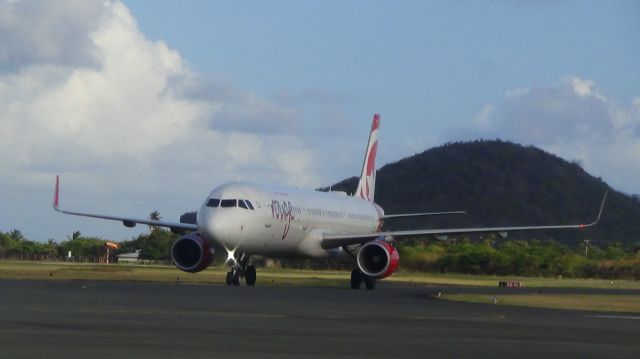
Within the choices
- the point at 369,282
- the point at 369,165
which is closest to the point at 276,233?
the point at 369,282

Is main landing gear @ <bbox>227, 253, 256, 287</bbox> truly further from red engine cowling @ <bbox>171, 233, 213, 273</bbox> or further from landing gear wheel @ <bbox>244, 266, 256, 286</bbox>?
red engine cowling @ <bbox>171, 233, 213, 273</bbox>

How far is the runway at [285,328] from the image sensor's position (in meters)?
17.2

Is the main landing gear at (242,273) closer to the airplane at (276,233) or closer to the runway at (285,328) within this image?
the airplane at (276,233)

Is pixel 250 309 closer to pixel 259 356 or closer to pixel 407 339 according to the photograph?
pixel 407 339

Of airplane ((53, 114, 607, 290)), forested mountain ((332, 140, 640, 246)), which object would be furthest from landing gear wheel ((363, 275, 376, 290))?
forested mountain ((332, 140, 640, 246))

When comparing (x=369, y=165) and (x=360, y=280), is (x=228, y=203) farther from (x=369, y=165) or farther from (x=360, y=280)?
(x=369, y=165)

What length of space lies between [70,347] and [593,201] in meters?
92.0

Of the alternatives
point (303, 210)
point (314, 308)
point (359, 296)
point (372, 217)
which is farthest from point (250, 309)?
point (372, 217)

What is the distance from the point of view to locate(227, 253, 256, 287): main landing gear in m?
43.3

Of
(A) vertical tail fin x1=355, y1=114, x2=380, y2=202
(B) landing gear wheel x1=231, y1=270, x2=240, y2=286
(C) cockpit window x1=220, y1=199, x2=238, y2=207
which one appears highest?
(A) vertical tail fin x1=355, y1=114, x2=380, y2=202

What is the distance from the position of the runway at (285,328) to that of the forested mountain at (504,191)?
216ft

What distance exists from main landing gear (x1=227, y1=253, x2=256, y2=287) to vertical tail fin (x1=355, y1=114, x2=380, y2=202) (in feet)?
46.6

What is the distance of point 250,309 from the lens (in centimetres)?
2733

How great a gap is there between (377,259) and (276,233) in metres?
3.62
